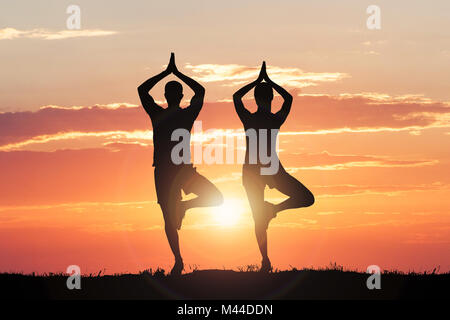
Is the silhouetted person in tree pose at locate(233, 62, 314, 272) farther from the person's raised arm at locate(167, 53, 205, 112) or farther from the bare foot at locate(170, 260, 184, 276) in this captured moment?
the bare foot at locate(170, 260, 184, 276)

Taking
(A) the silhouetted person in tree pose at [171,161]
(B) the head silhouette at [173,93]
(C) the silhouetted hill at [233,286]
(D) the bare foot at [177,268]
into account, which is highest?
(B) the head silhouette at [173,93]

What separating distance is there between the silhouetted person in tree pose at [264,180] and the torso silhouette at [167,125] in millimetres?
1430

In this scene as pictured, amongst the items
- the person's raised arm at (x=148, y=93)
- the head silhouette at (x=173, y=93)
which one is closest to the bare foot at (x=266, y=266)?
the head silhouette at (x=173, y=93)

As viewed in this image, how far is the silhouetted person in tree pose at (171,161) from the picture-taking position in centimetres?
1948

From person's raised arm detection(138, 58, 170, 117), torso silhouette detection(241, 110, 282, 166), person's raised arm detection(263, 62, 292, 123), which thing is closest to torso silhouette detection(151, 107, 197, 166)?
person's raised arm detection(138, 58, 170, 117)

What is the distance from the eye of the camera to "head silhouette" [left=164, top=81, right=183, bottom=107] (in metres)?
19.5

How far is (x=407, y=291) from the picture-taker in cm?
1808

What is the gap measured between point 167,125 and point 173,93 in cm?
87

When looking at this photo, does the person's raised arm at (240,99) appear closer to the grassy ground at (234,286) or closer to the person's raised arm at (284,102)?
the person's raised arm at (284,102)
